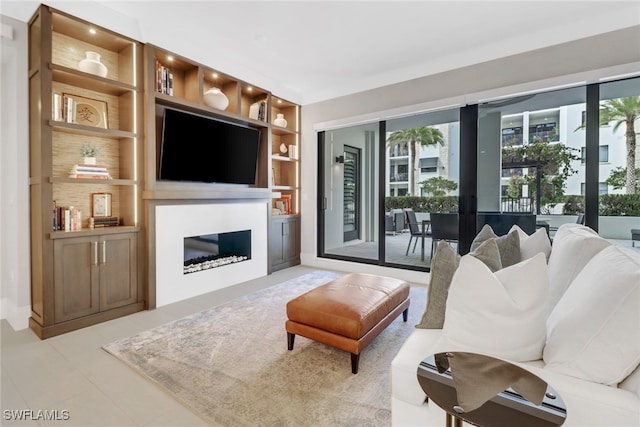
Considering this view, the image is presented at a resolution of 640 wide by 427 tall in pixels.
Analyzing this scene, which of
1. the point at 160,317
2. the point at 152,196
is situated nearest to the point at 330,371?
the point at 160,317

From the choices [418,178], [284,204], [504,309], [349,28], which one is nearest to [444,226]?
[418,178]

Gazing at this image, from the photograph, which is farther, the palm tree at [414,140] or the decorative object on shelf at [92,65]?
the palm tree at [414,140]

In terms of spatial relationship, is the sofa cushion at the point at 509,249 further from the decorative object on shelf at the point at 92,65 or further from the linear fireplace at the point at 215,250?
the decorative object on shelf at the point at 92,65

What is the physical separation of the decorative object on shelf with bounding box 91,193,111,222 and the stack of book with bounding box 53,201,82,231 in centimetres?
21

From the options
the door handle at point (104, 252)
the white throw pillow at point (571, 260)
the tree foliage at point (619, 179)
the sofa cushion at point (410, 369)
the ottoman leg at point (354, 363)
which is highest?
the tree foliage at point (619, 179)

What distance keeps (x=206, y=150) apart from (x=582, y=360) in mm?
3819

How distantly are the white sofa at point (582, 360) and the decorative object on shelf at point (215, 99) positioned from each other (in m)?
3.66

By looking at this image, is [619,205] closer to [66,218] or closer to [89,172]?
[89,172]

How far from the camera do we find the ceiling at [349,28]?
2.84 metres

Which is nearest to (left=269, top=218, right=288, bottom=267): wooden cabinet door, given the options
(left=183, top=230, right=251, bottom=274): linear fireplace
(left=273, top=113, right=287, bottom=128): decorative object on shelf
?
(left=183, top=230, right=251, bottom=274): linear fireplace

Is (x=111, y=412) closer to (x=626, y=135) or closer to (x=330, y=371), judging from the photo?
(x=330, y=371)

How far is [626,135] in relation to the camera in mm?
3041

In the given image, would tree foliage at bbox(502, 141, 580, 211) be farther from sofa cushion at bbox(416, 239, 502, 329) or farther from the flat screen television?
the flat screen television

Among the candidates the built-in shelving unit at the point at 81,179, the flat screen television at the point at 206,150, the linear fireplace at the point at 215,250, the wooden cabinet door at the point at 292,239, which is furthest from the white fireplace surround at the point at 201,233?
the wooden cabinet door at the point at 292,239
